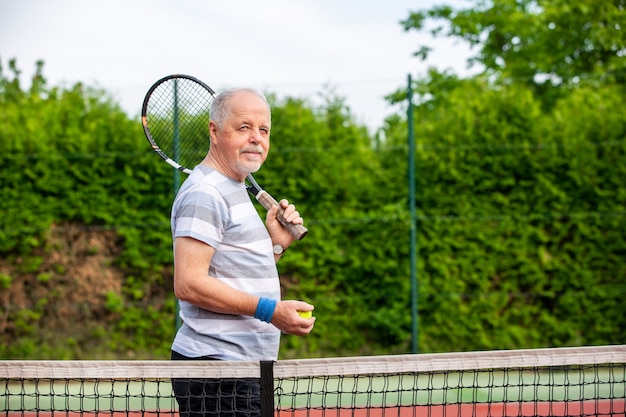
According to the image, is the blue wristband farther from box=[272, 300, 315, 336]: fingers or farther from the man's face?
the man's face

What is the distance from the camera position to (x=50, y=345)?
23.7 ft

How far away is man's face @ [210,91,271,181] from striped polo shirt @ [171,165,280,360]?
0.05m

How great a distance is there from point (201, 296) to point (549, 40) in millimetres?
10374

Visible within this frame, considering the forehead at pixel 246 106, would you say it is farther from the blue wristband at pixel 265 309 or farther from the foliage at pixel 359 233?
the foliage at pixel 359 233

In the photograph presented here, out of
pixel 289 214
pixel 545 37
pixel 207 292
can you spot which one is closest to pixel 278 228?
pixel 289 214

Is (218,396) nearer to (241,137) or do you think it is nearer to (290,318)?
(290,318)

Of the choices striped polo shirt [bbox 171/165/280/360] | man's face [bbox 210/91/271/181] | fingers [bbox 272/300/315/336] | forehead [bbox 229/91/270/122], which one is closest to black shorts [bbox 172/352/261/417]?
striped polo shirt [bbox 171/165/280/360]

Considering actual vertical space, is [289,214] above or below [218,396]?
above

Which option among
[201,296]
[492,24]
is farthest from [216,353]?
[492,24]

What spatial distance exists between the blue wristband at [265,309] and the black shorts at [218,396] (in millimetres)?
217

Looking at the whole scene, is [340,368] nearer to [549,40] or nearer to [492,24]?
[549,40]

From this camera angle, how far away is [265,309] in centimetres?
228

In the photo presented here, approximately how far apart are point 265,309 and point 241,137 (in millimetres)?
489

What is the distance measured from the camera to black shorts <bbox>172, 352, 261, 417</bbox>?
237cm
